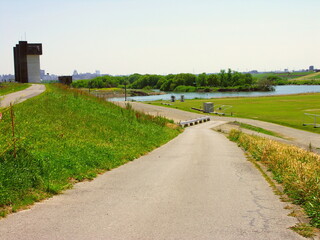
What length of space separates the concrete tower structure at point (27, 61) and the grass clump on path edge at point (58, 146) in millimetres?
30829

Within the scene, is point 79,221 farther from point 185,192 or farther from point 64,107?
point 64,107

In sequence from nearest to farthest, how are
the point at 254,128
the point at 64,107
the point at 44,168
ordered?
the point at 44,168
the point at 64,107
the point at 254,128

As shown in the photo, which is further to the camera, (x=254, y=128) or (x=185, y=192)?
(x=254, y=128)

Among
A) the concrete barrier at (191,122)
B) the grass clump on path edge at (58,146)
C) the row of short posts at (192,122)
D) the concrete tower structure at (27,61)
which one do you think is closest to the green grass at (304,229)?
the grass clump on path edge at (58,146)

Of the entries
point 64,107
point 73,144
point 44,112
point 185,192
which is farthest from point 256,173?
point 64,107

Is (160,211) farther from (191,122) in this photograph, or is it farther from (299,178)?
(191,122)

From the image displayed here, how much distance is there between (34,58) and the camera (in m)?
54.7

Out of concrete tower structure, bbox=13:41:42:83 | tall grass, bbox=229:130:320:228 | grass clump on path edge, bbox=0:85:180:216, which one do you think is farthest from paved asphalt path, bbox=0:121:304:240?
concrete tower structure, bbox=13:41:42:83

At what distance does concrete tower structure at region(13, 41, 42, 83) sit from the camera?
52938 millimetres

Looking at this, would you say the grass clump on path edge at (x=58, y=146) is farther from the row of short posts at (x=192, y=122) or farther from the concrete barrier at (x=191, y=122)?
the row of short posts at (x=192, y=122)

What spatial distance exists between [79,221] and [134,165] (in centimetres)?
700

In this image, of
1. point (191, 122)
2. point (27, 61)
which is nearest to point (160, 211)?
point (191, 122)

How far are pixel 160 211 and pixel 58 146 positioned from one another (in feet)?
21.4

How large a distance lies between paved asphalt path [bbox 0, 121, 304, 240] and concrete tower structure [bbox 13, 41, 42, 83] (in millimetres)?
45502
